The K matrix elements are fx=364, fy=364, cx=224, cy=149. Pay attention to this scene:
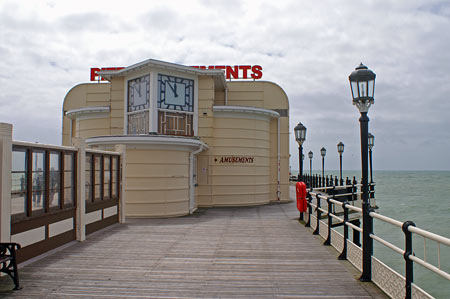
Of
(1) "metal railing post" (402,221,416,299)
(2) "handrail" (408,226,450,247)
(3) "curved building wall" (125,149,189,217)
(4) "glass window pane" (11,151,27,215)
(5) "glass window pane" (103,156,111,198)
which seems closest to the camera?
(2) "handrail" (408,226,450,247)

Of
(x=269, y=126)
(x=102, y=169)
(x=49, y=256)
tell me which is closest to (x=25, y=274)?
(x=49, y=256)

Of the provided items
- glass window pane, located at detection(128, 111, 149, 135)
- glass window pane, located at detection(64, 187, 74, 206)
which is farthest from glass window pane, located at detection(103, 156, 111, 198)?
glass window pane, located at detection(128, 111, 149, 135)

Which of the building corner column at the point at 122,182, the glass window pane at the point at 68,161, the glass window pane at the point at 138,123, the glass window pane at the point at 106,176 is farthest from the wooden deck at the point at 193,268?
the glass window pane at the point at 138,123

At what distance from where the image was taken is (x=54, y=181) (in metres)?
7.28

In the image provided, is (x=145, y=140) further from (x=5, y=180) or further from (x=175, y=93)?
(x=5, y=180)

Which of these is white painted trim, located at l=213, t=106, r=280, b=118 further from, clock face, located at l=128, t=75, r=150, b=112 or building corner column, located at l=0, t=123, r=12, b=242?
building corner column, located at l=0, t=123, r=12, b=242

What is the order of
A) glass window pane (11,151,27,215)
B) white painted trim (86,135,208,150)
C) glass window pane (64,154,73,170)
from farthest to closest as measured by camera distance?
white painted trim (86,135,208,150), glass window pane (64,154,73,170), glass window pane (11,151,27,215)

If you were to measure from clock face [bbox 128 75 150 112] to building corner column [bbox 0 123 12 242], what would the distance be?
879 centimetres

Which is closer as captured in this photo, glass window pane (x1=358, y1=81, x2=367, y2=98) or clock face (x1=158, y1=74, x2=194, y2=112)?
glass window pane (x1=358, y1=81, x2=367, y2=98)

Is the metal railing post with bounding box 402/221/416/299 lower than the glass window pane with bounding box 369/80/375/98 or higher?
lower

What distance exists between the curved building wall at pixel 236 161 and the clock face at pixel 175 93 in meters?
1.46

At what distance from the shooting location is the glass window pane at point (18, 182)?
5898mm

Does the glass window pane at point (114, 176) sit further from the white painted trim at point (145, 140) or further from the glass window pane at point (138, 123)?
the glass window pane at point (138, 123)

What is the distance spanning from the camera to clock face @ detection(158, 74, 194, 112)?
14.3m
